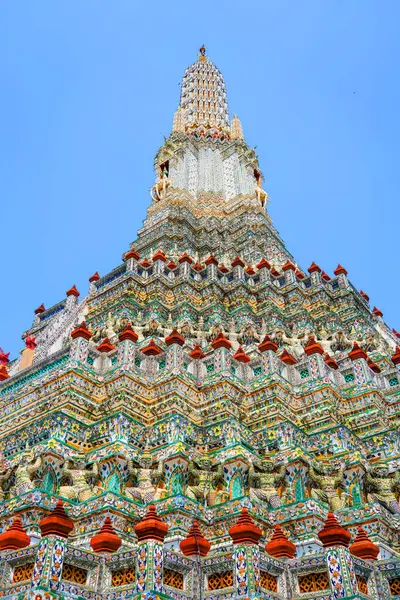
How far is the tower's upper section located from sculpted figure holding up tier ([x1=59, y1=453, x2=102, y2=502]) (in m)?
32.3

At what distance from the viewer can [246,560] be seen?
28.7 ft

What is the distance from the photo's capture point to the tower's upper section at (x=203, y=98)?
4291 cm

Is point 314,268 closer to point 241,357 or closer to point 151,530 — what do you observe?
point 241,357

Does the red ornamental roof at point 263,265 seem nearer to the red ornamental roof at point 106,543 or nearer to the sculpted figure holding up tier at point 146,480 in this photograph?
the sculpted figure holding up tier at point 146,480

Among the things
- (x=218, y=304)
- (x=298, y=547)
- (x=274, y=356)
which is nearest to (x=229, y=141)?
(x=218, y=304)

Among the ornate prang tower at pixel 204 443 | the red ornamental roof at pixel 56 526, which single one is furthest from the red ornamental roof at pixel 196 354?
the red ornamental roof at pixel 56 526

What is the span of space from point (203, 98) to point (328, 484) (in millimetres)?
37401

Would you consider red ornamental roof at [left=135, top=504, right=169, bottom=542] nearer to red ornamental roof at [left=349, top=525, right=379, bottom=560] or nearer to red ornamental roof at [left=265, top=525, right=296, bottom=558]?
red ornamental roof at [left=265, top=525, right=296, bottom=558]

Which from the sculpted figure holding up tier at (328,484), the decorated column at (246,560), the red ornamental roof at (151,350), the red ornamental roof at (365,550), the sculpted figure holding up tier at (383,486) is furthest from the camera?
the red ornamental roof at (151,350)

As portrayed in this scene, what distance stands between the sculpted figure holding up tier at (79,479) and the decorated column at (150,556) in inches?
146

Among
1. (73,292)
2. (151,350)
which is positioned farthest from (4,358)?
(151,350)

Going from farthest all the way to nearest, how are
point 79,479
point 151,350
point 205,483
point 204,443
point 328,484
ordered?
point 151,350 < point 204,443 < point 328,484 < point 205,483 < point 79,479

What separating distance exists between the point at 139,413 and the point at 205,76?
3828cm

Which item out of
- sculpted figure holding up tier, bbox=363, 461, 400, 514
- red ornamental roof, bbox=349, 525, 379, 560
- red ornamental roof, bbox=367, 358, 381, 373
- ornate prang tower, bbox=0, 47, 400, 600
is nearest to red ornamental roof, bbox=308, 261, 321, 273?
ornate prang tower, bbox=0, 47, 400, 600
